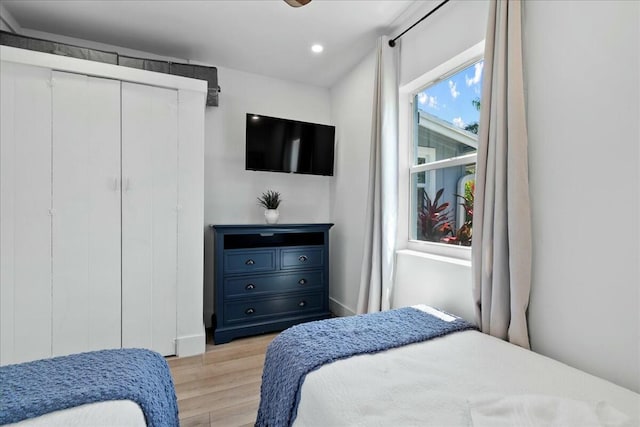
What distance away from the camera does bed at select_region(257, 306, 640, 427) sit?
33.6 inches

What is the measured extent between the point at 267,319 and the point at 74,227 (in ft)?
5.48

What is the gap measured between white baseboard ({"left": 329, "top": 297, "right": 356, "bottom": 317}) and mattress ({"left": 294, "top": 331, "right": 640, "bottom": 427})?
5.72 feet

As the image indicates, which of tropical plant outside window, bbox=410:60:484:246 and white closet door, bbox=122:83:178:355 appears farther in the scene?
white closet door, bbox=122:83:178:355

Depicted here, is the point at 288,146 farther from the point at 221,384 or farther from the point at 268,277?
the point at 221,384

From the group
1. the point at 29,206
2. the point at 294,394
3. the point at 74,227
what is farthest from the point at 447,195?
the point at 29,206

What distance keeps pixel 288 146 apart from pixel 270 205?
0.62 metres

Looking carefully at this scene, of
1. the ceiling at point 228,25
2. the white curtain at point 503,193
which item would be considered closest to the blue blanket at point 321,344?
the white curtain at point 503,193

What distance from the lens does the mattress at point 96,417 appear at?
31.4 inches

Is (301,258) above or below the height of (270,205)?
below

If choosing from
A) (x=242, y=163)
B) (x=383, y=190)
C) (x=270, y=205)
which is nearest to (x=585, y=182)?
(x=383, y=190)

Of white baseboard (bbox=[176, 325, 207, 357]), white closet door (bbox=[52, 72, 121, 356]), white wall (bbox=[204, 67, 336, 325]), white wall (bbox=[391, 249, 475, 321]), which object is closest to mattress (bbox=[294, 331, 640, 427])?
white wall (bbox=[391, 249, 475, 321])

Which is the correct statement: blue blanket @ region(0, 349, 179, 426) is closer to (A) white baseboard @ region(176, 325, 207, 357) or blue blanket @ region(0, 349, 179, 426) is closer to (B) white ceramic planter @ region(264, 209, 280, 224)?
(A) white baseboard @ region(176, 325, 207, 357)

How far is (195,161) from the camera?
2.42 m

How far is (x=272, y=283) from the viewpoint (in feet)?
9.23
